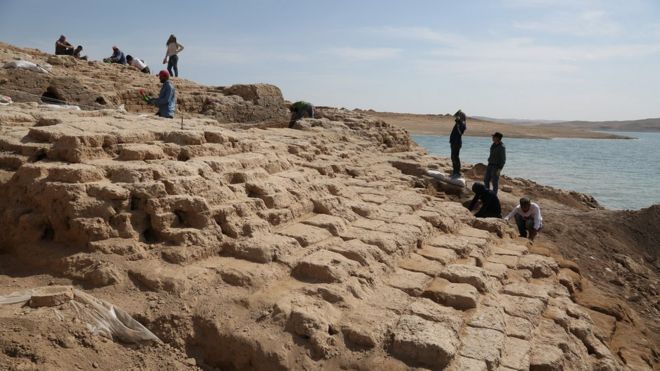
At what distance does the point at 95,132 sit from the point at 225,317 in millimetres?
1992

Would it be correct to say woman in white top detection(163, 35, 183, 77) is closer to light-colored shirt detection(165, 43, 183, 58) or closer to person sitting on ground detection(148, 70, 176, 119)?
light-colored shirt detection(165, 43, 183, 58)

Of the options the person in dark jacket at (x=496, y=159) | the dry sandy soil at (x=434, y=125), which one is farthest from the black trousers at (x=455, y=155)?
the dry sandy soil at (x=434, y=125)

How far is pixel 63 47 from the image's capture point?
14.5 m

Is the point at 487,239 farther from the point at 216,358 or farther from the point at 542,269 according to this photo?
the point at 216,358

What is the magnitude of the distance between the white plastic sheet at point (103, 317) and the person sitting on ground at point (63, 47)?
13574 millimetres

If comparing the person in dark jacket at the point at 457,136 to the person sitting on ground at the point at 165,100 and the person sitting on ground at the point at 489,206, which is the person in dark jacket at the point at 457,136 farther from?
the person sitting on ground at the point at 165,100

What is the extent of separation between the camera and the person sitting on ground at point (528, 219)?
7.24 m

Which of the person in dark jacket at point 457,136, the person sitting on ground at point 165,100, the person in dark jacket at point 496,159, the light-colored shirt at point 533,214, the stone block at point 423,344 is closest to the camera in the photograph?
the stone block at point 423,344

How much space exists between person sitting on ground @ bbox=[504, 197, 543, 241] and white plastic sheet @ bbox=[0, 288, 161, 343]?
565 centimetres

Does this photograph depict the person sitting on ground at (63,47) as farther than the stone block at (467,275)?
Yes

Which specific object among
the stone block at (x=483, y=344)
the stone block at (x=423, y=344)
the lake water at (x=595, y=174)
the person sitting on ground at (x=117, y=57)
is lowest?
A: the lake water at (x=595, y=174)

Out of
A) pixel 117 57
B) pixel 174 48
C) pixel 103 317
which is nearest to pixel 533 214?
pixel 103 317

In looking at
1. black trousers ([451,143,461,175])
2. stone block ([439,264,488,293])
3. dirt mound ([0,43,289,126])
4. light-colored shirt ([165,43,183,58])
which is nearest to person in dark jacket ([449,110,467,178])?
black trousers ([451,143,461,175])

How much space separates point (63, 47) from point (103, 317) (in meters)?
14.1
